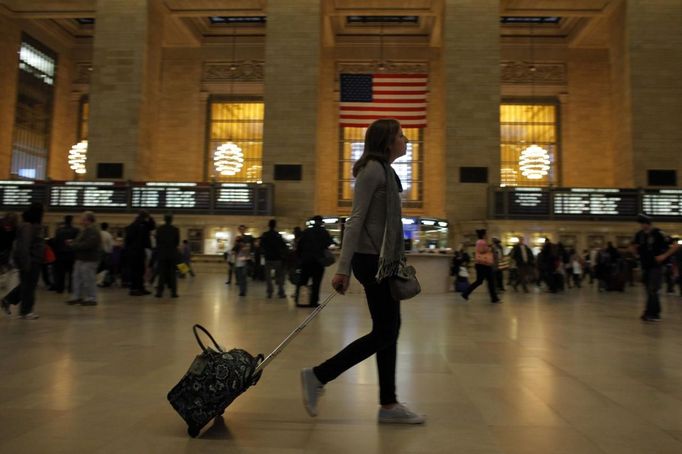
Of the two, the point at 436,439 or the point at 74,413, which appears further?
the point at 74,413

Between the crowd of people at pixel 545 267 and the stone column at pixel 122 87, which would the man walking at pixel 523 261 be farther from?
the stone column at pixel 122 87

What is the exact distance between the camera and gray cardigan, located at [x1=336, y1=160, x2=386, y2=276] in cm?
266

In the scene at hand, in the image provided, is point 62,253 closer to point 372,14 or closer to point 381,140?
point 381,140

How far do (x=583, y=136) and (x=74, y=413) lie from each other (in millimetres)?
25507

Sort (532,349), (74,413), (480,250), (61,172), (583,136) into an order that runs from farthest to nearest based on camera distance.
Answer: (61,172) → (583,136) → (480,250) → (532,349) → (74,413)

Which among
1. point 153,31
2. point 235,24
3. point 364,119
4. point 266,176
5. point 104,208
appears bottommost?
point 104,208

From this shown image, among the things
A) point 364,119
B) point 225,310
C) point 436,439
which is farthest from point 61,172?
point 436,439

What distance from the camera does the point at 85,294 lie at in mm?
8078

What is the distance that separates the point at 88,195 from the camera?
58.9 ft

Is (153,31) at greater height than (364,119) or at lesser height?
greater

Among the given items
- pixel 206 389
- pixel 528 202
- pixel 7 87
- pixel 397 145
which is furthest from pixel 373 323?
pixel 7 87

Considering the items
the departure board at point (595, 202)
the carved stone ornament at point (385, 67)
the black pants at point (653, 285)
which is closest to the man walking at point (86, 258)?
the black pants at point (653, 285)

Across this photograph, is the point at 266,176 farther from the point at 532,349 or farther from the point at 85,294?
the point at 532,349

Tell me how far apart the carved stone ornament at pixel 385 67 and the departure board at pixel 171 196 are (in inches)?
400
